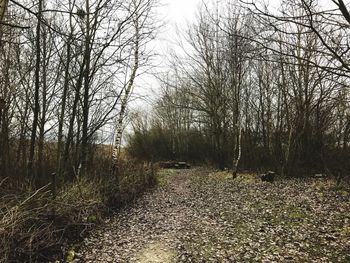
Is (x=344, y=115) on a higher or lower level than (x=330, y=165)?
higher

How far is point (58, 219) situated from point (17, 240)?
4.72 ft

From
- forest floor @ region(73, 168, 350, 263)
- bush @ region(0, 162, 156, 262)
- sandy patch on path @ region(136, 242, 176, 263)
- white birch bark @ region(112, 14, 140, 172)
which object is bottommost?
sandy patch on path @ region(136, 242, 176, 263)

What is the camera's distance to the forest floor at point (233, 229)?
6656 millimetres

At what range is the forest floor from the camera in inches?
262

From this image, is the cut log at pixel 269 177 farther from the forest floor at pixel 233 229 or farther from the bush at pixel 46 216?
the bush at pixel 46 216

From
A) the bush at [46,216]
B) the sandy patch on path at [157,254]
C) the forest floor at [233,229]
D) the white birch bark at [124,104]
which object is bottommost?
the sandy patch on path at [157,254]

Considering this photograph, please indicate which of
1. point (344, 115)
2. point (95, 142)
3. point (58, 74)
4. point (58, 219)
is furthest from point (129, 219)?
point (344, 115)

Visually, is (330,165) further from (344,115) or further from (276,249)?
(276,249)

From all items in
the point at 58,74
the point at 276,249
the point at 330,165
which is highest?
the point at 58,74

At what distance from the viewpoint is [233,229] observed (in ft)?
27.6

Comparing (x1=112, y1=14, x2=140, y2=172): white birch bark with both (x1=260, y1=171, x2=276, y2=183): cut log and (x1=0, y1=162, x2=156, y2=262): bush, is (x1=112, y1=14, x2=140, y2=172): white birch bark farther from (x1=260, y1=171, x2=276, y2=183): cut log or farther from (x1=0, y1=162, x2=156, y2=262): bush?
(x1=260, y1=171, x2=276, y2=183): cut log

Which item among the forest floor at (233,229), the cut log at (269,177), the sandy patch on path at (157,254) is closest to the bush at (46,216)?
the forest floor at (233,229)

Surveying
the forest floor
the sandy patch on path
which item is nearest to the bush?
the forest floor

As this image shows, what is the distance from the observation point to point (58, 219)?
7.27m
